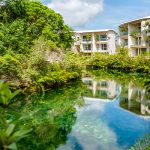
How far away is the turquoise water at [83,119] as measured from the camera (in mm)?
10688

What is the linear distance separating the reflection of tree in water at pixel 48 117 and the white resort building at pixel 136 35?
95.8 feet

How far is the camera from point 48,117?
14.1m

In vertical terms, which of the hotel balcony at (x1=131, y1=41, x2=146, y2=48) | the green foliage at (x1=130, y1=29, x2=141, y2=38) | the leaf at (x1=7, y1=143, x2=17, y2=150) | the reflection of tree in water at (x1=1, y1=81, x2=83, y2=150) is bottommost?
the reflection of tree in water at (x1=1, y1=81, x2=83, y2=150)

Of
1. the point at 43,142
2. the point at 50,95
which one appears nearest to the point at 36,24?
the point at 50,95

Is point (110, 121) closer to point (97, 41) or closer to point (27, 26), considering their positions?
point (27, 26)

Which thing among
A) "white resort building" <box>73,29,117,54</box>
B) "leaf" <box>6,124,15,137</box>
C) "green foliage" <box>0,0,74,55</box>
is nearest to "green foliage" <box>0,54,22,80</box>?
"green foliage" <box>0,0,74,55</box>

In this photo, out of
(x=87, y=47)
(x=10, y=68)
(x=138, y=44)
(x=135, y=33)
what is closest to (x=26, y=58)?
(x=10, y=68)

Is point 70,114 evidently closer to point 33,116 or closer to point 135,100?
point 33,116

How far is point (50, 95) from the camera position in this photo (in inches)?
803

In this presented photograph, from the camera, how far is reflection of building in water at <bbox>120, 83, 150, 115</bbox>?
1665 cm

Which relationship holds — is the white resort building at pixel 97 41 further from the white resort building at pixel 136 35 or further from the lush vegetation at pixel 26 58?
the lush vegetation at pixel 26 58

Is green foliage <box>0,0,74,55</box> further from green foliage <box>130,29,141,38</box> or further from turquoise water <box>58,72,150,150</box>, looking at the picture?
green foliage <box>130,29,141,38</box>

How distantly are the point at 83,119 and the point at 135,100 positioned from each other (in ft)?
20.5

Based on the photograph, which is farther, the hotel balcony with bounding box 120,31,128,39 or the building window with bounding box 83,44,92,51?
the building window with bounding box 83,44,92,51
